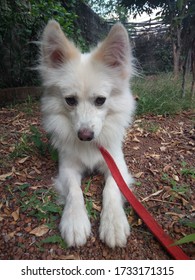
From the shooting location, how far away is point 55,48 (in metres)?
2.01

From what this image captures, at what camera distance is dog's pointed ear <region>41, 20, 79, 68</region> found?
1882 mm

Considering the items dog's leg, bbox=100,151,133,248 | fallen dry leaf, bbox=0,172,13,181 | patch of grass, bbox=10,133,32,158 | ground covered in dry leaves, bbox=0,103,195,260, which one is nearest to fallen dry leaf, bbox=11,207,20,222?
ground covered in dry leaves, bbox=0,103,195,260

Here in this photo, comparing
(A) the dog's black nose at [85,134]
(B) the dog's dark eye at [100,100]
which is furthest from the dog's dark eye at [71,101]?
(A) the dog's black nose at [85,134]

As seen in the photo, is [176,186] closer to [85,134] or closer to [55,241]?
[85,134]

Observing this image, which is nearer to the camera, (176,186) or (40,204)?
(40,204)

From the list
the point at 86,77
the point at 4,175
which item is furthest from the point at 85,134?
the point at 4,175

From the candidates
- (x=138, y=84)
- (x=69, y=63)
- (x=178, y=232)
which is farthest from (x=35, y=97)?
(x=178, y=232)

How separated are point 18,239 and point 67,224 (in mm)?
327

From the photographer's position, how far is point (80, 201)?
5.59 feet

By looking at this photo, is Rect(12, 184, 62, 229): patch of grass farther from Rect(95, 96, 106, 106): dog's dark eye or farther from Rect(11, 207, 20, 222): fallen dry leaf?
Rect(95, 96, 106, 106): dog's dark eye

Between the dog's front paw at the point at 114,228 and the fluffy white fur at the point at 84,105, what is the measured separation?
3 cm

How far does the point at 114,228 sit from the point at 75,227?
0.81ft

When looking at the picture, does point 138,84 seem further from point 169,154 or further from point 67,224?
point 67,224

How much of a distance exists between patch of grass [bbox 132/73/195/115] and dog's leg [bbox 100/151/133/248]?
Answer: 2.32m
